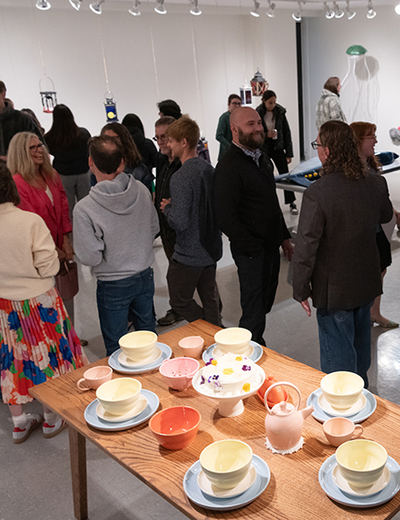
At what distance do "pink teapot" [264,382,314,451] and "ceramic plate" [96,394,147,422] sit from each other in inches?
17.0

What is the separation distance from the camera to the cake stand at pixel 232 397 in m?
1.54

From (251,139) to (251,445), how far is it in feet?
5.62

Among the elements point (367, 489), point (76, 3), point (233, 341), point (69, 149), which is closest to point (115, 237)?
point (233, 341)

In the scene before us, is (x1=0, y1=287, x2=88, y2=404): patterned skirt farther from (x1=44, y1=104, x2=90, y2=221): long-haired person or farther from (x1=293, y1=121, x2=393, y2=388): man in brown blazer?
(x1=44, y1=104, x2=90, y2=221): long-haired person

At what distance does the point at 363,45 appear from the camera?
9.44 metres

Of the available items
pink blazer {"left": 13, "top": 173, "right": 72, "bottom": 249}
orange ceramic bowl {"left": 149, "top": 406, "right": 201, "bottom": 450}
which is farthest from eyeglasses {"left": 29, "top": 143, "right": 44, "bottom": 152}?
orange ceramic bowl {"left": 149, "top": 406, "right": 201, "bottom": 450}

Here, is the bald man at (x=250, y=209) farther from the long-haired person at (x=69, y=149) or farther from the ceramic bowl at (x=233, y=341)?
the long-haired person at (x=69, y=149)

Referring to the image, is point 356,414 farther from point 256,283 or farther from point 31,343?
point 31,343

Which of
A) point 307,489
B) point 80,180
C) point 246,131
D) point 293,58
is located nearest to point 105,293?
point 246,131

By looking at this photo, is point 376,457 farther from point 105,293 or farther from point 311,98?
point 311,98

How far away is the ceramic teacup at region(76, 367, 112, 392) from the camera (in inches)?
70.4

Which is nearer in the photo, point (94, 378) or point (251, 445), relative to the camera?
point (251, 445)

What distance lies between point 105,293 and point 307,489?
1.66 meters

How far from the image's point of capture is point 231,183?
8.84 feet
